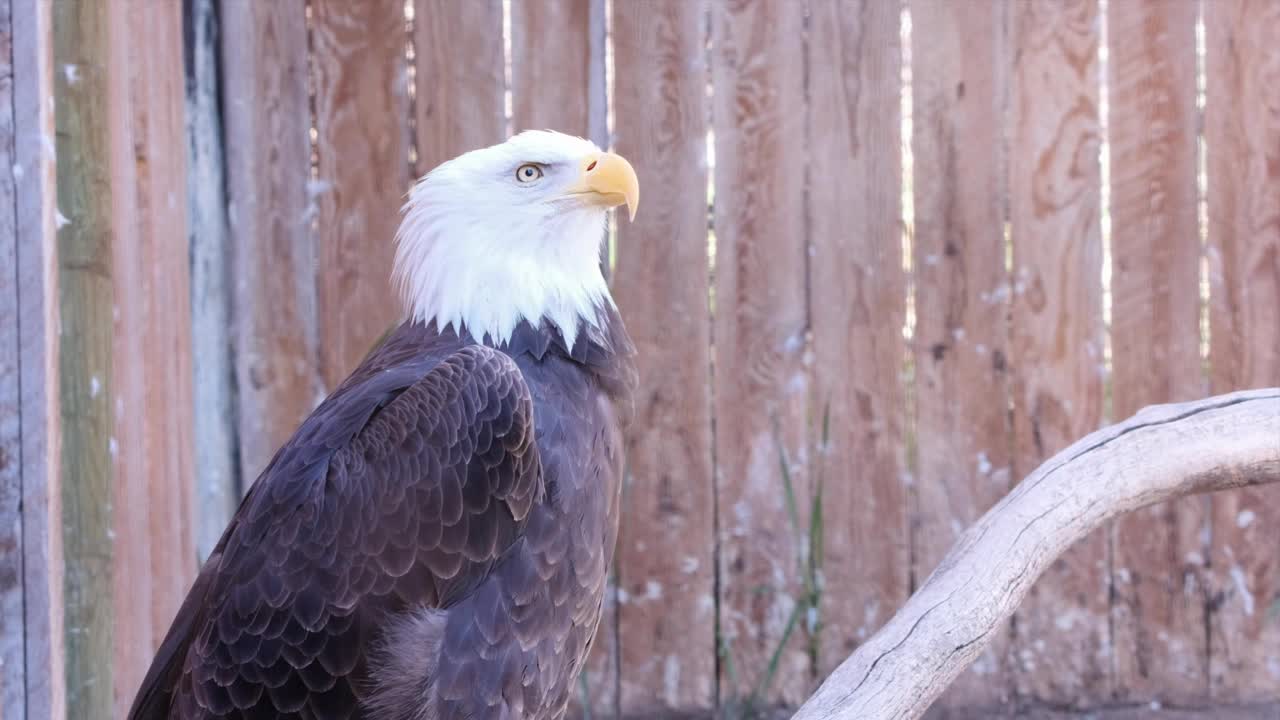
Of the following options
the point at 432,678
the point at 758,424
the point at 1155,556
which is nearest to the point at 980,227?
the point at 758,424

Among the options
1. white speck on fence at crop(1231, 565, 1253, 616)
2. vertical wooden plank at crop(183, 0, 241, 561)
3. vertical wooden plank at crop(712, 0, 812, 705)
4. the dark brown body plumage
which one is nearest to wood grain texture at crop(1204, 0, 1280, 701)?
white speck on fence at crop(1231, 565, 1253, 616)

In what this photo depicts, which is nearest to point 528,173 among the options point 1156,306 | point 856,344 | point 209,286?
point 209,286

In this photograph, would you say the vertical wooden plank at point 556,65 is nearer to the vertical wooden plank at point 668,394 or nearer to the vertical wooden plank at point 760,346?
the vertical wooden plank at point 668,394

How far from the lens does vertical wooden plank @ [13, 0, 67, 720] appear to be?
7.08ft

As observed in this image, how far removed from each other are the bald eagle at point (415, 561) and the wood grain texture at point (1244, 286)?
6.87 feet

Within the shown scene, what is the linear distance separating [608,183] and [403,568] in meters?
0.87

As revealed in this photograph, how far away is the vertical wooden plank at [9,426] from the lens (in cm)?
214

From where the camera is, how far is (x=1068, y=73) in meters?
3.71

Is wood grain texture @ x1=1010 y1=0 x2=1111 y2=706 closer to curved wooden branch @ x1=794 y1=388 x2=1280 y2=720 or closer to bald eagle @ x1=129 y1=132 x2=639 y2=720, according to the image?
curved wooden branch @ x1=794 y1=388 x2=1280 y2=720

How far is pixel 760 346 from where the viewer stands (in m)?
3.74

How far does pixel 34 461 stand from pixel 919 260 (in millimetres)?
2487

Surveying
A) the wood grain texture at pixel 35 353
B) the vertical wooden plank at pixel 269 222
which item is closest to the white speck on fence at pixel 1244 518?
the vertical wooden plank at pixel 269 222

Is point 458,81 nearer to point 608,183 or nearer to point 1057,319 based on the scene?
point 608,183

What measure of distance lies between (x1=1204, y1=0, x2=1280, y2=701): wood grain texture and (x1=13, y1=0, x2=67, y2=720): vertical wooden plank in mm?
3114
